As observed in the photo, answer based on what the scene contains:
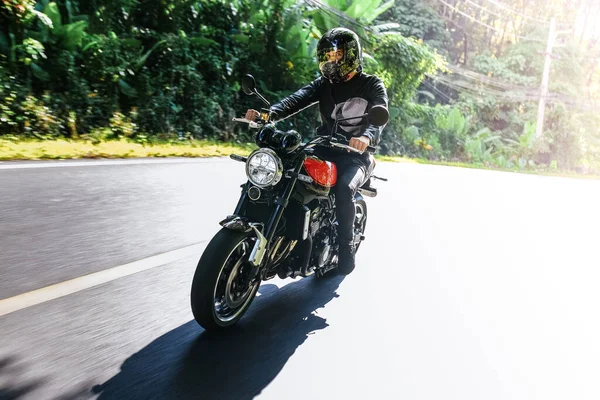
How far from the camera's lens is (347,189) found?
4.05 metres

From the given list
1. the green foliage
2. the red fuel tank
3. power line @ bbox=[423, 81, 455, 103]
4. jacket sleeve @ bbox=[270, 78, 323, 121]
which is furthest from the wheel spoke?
power line @ bbox=[423, 81, 455, 103]

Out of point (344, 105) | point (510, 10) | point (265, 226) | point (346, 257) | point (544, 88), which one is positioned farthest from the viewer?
point (510, 10)

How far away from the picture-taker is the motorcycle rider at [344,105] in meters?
4.05

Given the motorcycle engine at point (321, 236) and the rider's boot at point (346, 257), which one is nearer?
the motorcycle engine at point (321, 236)

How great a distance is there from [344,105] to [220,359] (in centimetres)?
227

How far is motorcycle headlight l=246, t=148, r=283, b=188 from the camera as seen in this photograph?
3.31m

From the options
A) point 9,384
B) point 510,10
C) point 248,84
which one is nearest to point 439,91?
point 510,10

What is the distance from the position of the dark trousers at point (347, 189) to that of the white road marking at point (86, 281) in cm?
135

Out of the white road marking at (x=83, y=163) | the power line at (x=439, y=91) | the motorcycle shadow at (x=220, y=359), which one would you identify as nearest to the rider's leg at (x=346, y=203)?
the motorcycle shadow at (x=220, y=359)

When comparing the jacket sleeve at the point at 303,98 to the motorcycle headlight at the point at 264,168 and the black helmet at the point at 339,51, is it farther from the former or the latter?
the motorcycle headlight at the point at 264,168

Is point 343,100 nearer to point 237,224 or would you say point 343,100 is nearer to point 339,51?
point 339,51

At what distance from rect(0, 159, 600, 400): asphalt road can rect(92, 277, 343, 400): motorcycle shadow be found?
0.01 metres

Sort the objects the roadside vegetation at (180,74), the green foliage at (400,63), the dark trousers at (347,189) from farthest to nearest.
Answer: the green foliage at (400,63), the roadside vegetation at (180,74), the dark trousers at (347,189)

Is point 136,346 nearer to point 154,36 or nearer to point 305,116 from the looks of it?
point 154,36
